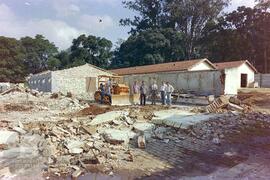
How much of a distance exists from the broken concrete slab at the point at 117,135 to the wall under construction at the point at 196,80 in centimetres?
1594

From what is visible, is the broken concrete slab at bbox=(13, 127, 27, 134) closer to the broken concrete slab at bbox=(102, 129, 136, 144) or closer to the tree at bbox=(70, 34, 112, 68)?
the broken concrete slab at bbox=(102, 129, 136, 144)

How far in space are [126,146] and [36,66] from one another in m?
55.5

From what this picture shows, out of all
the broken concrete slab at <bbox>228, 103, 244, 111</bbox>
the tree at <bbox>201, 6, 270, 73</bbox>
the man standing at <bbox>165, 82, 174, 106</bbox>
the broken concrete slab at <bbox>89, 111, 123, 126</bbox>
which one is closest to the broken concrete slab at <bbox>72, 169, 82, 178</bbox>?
the broken concrete slab at <bbox>89, 111, 123, 126</bbox>

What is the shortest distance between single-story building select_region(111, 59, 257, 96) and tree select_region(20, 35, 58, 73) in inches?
1128

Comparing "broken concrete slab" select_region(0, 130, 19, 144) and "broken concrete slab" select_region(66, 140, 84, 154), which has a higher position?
"broken concrete slab" select_region(0, 130, 19, 144)

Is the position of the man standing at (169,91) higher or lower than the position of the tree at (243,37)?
lower

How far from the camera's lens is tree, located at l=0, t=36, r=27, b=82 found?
58.5m

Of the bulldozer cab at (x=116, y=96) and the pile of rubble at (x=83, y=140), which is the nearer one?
the pile of rubble at (x=83, y=140)

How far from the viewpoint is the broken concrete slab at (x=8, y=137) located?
41.1 ft

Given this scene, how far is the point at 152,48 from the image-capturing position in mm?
52219

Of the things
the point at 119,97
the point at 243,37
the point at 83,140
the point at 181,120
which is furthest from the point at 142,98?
the point at 243,37

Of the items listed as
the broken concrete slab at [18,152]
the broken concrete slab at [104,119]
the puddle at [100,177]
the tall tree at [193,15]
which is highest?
the tall tree at [193,15]

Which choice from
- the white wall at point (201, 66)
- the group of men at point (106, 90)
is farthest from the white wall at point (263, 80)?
the group of men at point (106, 90)

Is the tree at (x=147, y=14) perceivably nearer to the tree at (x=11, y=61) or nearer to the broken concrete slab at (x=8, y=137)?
the tree at (x=11, y=61)
